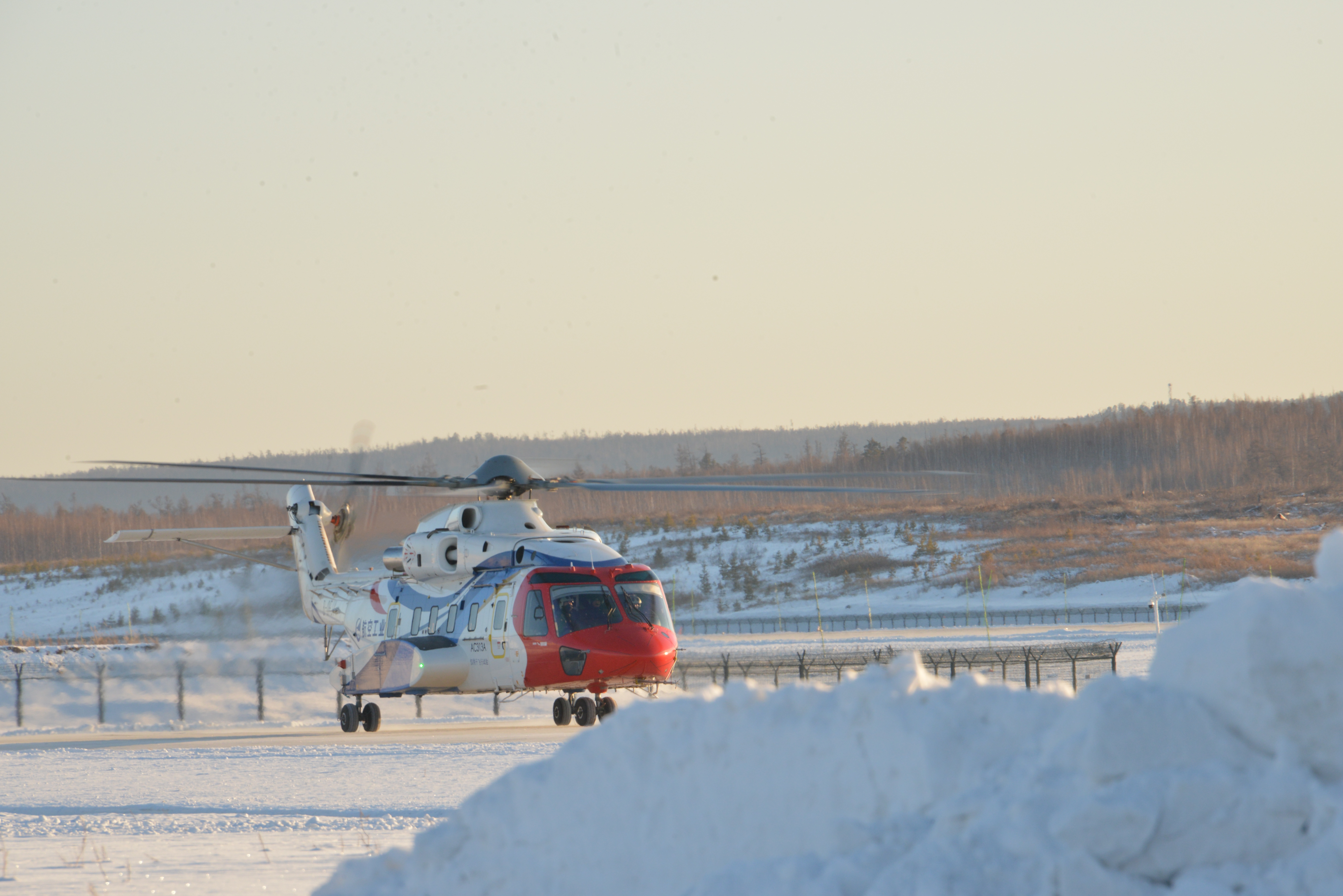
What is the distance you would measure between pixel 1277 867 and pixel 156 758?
19054 mm

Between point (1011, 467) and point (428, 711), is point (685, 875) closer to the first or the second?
point (428, 711)

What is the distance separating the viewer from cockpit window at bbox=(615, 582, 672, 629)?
23.4m

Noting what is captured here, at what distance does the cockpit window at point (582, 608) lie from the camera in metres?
23.0

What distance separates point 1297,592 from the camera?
6.48 m

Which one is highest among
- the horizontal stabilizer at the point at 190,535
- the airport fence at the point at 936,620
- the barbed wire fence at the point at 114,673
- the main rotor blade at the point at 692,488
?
the main rotor blade at the point at 692,488

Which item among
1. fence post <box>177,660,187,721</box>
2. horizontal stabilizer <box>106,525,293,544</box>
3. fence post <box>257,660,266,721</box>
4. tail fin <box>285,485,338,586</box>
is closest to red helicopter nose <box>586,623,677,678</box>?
horizontal stabilizer <box>106,525,293,544</box>

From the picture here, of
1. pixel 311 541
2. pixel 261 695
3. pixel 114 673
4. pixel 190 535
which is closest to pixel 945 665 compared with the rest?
pixel 311 541

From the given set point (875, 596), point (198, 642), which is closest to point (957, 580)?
point (875, 596)

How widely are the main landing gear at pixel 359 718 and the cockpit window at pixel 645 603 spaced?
6.20 metres

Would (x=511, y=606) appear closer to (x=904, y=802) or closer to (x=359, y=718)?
(x=359, y=718)

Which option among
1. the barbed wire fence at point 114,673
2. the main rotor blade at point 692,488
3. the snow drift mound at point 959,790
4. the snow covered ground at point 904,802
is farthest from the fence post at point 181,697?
the snow drift mound at point 959,790

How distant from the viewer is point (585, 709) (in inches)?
952

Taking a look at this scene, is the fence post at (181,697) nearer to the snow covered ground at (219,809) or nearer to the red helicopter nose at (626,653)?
the snow covered ground at (219,809)

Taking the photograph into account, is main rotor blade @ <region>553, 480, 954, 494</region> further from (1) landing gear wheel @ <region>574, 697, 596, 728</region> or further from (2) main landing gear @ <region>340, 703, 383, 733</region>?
(2) main landing gear @ <region>340, 703, 383, 733</region>
